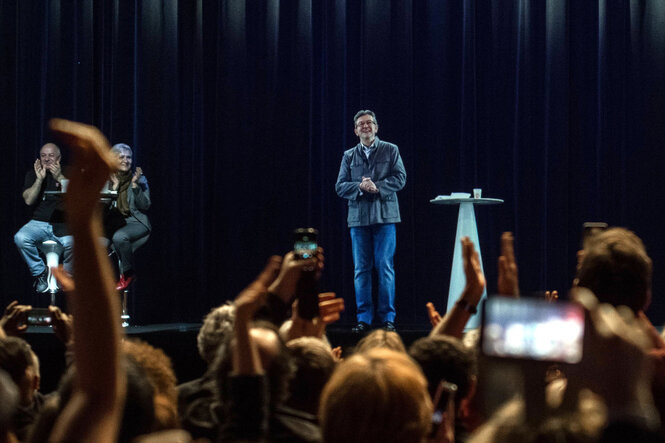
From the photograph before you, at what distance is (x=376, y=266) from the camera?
212 inches

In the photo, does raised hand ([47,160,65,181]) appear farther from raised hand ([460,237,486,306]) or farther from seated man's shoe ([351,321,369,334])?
raised hand ([460,237,486,306])

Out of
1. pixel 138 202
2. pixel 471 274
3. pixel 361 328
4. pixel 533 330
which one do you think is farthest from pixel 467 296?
pixel 138 202

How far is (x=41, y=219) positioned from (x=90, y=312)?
5.25 meters

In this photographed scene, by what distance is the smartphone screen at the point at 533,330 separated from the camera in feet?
2.63

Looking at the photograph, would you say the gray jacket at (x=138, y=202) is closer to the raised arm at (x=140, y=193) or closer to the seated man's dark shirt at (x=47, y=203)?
the raised arm at (x=140, y=193)

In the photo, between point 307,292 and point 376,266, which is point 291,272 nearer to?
point 307,292

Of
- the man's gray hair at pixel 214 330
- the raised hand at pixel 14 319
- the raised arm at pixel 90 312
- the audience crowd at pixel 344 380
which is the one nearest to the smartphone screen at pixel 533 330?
the audience crowd at pixel 344 380

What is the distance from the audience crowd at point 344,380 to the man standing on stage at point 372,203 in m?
3.55

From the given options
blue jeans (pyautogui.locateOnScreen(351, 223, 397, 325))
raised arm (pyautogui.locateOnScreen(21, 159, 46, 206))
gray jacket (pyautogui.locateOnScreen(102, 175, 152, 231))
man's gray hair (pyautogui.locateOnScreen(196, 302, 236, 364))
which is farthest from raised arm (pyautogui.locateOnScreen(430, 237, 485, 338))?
raised arm (pyautogui.locateOnScreen(21, 159, 46, 206))

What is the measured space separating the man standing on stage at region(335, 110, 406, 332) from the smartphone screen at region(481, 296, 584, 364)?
433 centimetres

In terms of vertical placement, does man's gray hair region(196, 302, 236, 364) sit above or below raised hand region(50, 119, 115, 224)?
below

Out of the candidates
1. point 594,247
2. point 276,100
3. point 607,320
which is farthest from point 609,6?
point 607,320

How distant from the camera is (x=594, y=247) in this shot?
129 cm

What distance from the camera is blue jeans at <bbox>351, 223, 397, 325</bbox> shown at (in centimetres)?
524
